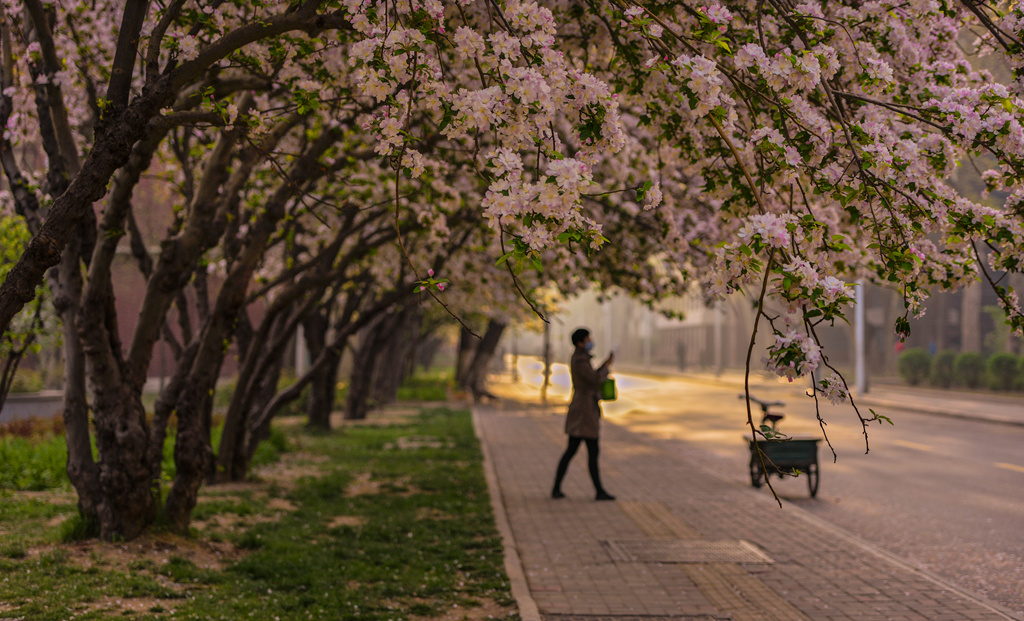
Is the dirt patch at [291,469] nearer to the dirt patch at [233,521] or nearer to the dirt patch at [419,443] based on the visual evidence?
the dirt patch at [419,443]

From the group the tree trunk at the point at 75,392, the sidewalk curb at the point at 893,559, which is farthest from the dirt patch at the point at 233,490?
the sidewalk curb at the point at 893,559

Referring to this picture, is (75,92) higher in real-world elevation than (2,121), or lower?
higher

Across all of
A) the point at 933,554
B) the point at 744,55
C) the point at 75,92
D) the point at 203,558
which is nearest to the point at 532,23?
the point at 744,55

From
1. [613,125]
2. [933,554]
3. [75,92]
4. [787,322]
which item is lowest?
[933,554]

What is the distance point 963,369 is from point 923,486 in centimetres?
2547

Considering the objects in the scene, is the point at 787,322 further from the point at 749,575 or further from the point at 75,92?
the point at 75,92

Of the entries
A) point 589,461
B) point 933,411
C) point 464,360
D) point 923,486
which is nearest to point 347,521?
point 589,461

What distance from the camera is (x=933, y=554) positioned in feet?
27.4

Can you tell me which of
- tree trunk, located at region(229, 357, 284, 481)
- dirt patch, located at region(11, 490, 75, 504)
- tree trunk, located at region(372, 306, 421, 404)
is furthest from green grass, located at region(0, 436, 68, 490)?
tree trunk, located at region(372, 306, 421, 404)

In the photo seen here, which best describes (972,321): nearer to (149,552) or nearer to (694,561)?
(694,561)

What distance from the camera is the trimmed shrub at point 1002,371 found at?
3186 cm

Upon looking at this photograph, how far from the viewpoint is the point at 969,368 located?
3484 centimetres

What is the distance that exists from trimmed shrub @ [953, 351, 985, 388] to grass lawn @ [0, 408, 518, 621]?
28.5 meters

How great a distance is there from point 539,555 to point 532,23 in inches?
201
